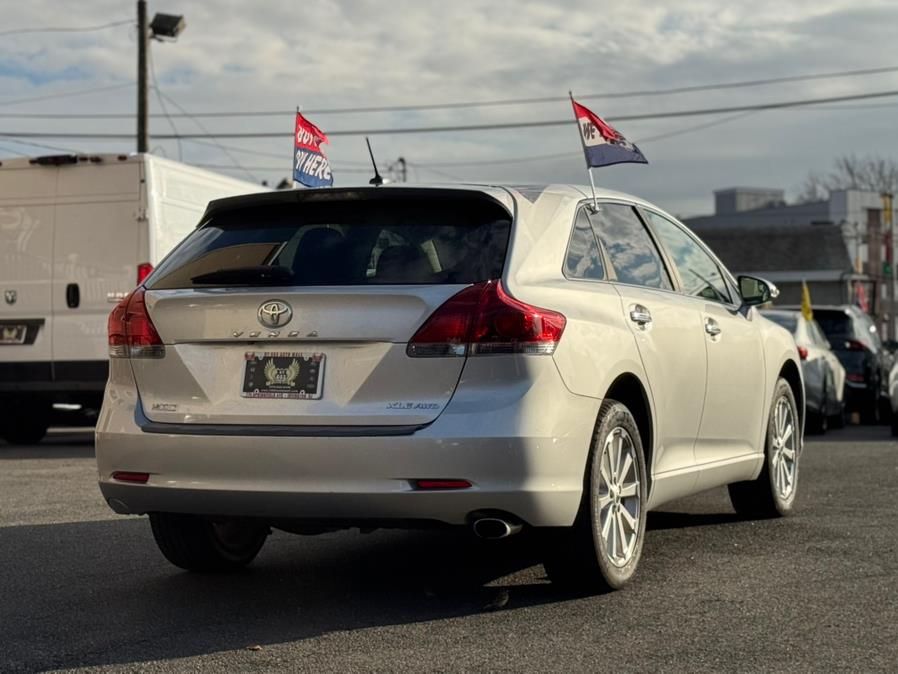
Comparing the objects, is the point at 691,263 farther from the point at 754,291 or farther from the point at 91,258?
the point at 91,258

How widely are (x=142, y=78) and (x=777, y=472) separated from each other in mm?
23853

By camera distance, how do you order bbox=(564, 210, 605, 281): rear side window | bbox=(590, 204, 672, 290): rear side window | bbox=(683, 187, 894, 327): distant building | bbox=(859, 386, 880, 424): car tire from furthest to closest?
bbox=(683, 187, 894, 327): distant building → bbox=(859, 386, 880, 424): car tire → bbox=(590, 204, 672, 290): rear side window → bbox=(564, 210, 605, 281): rear side window

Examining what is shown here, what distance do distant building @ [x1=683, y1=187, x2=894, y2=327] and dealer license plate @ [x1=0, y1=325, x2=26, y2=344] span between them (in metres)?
52.9

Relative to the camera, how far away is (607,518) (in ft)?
19.3

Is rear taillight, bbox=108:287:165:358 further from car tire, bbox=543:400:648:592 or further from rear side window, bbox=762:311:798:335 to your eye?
rear side window, bbox=762:311:798:335

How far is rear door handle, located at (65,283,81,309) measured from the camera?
535 inches

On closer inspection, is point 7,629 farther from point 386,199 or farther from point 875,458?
point 875,458

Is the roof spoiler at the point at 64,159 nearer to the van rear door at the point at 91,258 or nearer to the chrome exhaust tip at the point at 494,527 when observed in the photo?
the van rear door at the point at 91,258

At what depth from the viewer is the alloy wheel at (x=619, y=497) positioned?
583 centimetres

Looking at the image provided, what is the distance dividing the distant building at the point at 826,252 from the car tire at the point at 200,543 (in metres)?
58.4

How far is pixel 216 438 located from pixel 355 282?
0.78m

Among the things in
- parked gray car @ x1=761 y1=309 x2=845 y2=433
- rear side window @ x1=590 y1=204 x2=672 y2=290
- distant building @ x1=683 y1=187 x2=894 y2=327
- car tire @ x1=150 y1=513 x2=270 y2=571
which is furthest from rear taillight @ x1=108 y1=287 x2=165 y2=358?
distant building @ x1=683 y1=187 x2=894 y2=327

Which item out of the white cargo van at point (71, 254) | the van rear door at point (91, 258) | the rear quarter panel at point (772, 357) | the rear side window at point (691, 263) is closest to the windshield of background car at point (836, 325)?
the white cargo van at point (71, 254)

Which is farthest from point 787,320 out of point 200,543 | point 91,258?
point 200,543
